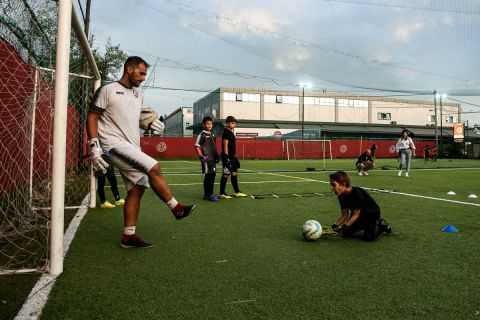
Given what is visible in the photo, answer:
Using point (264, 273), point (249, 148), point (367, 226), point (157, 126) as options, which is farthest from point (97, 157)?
point (249, 148)

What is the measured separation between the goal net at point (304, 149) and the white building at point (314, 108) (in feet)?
57.7

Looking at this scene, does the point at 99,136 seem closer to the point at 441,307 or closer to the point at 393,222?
the point at 441,307

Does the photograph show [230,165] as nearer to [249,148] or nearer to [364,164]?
[364,164]

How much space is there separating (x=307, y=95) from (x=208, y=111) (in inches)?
635

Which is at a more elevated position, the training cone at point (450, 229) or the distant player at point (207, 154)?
the distant player at point (207, 154)

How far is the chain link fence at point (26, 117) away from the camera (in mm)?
4930

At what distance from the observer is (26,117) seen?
6352 millimetres

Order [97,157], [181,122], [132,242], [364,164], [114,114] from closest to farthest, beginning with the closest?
[97,157], [114,114], [132,242], [364,164], [181,122]

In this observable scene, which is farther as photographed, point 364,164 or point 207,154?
point 364,164

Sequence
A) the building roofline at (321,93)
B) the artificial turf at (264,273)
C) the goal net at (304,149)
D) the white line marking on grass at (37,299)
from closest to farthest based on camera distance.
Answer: the white line marking on grass at (37,299) → the artificial turf at (264,273) → the goal net at (304,149) → the building roofline at (321,93)

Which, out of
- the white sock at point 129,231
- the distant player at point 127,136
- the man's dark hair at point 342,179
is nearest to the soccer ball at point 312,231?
the man's dark hair at point 342,179

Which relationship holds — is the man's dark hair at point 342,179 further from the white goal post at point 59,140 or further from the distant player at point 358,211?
the white goal post at point 59,140

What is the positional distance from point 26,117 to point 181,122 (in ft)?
249

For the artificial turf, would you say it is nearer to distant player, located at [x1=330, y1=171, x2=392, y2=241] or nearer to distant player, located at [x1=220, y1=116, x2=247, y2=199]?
distant player, located at [x1=330, y1=171, x2=392, y2=241]
